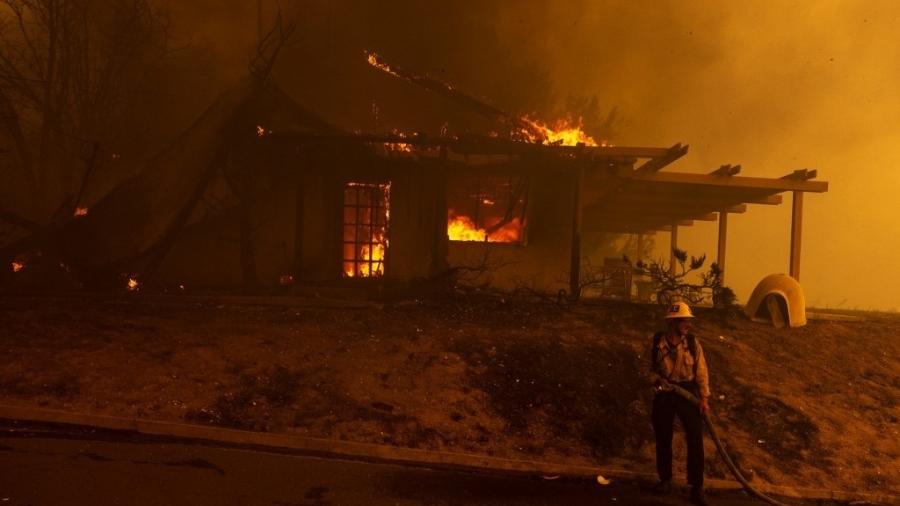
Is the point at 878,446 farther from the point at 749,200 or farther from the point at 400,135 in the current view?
the point at 400,135

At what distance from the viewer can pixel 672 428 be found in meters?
6.16

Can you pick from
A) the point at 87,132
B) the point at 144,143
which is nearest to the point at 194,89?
the point at 144,143

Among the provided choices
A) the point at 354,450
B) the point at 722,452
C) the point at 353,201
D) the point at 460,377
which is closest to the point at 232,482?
the point at 354,450

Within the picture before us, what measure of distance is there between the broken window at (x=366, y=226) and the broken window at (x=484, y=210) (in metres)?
1.40

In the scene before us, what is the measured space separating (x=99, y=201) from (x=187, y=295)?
274 cm

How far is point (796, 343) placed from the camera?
10.1 m

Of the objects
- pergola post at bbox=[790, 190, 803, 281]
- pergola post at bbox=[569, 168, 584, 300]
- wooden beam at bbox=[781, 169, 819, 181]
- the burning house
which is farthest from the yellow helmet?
pergola post at bbox=[790, 190, 803, 281]

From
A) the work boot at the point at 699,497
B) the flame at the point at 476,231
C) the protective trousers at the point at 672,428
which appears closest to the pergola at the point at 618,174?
the flame at the point at 476,231

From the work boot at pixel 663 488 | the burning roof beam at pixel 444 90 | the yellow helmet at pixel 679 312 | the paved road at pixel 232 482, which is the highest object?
the burning roof beam at pixel 444 90

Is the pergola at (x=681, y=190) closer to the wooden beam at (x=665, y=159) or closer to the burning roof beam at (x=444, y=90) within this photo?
the wooden beam at (x=665, y=159)

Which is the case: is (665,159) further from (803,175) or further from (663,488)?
(663,488)

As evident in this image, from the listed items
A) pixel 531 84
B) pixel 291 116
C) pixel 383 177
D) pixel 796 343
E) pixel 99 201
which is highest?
pixel 531 84

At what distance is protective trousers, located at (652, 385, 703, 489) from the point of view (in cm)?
601

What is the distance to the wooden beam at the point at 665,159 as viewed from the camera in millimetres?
10828
